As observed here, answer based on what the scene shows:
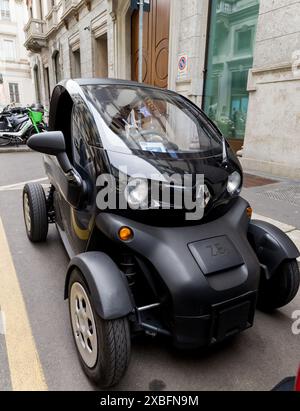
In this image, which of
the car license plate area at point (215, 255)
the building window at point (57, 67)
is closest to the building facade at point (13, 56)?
the building window at point (57, 67)

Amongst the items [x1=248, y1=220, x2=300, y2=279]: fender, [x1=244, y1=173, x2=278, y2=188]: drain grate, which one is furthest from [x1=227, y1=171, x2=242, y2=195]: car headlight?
[x1=244, y1=173, x2=278, y2=188]: drain grate

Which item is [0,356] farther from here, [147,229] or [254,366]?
[254,366]

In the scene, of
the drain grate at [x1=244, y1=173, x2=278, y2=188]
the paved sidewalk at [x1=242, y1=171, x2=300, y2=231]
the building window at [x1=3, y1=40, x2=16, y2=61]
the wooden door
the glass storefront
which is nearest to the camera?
the paved sidewalk at [x1=242, y1=171, x2=300, y2=231]

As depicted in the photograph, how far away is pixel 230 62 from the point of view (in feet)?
24.8

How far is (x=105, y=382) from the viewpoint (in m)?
1.55

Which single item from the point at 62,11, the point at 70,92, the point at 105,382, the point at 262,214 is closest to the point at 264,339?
the point at 105,382

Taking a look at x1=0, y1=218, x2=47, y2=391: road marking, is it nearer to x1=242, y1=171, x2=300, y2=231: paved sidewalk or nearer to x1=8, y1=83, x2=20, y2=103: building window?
x1=242, y1=171, x2=300, y2=231: paved sidewalk

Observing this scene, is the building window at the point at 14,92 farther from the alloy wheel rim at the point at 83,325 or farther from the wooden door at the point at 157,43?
the alloy wheel rim at the point at 83,325

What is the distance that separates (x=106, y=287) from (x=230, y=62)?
7.43m

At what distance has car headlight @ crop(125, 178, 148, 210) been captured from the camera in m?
1.67

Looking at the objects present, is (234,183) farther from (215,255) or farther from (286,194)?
(286,194)

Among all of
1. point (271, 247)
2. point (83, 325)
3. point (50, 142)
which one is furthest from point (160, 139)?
point (83, 325)

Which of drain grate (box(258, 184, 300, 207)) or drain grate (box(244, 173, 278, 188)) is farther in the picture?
drain grate (box(244, 173, 278, 188))

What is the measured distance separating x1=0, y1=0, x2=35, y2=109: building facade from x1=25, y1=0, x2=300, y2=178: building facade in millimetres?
24535
